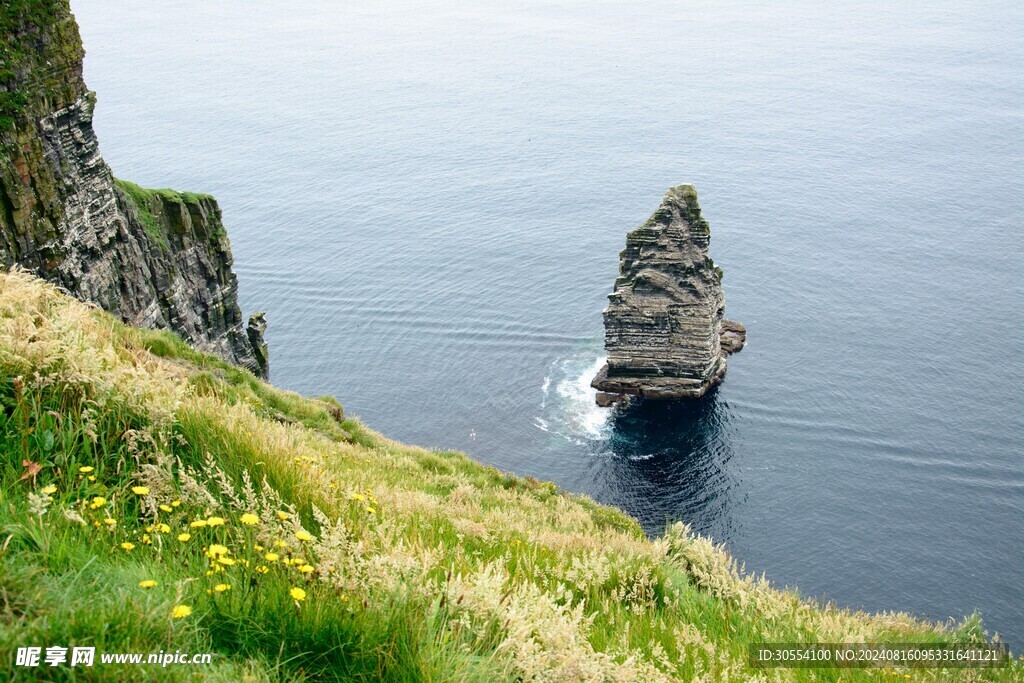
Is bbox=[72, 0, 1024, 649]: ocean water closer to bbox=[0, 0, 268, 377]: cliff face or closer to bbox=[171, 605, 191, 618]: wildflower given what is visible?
bbox=[0, 0, 268, 377]: cliff face

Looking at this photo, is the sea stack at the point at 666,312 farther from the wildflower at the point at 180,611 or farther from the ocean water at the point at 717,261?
the wildflower at the point at 180,611

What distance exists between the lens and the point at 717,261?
108 meters

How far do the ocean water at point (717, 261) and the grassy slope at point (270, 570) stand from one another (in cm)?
3821

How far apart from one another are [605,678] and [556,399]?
2945 inches

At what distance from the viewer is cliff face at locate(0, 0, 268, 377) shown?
33.7 m

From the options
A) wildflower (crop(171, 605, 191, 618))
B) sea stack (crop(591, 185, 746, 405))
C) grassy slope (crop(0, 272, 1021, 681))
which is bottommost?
sea stack (crop(591, 185, 746, 405))

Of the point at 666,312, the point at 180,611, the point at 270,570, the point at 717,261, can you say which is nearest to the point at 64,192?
the point at 270,570

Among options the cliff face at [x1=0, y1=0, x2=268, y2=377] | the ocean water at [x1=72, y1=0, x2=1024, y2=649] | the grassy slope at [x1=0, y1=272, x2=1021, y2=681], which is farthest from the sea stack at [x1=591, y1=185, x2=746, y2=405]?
the grassy slope at [x1=0, y1=272, x2=1021, y2=681]

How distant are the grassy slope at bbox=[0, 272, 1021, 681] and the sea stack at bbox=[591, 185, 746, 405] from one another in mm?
68375

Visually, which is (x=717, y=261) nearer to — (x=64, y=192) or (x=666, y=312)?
(x=666, y=312)

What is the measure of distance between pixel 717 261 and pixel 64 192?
273 feet

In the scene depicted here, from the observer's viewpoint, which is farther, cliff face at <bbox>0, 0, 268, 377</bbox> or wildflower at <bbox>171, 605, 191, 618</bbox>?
cliff face at <bbox>0, 0, 268, 377</bbox>

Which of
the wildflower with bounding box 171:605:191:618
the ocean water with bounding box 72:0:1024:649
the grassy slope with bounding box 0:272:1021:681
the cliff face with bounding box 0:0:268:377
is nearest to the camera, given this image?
the wildflower with bounding box 171:605:191:618

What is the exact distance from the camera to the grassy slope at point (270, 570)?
22.2 feet
